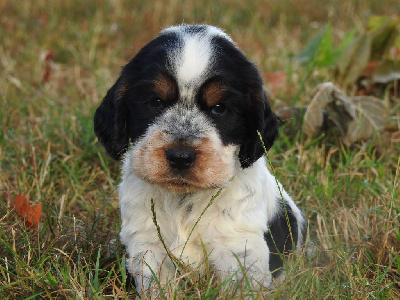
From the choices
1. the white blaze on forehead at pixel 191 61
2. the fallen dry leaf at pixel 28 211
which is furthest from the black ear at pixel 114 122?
the fallen dry leaf at pixel 28 211

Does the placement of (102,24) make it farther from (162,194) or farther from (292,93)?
(162,194)

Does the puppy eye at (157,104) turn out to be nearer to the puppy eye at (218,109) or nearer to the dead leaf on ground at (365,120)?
the puppy eye at (218,109)

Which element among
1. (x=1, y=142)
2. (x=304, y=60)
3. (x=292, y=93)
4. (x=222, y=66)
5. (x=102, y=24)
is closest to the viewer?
(x=222, y=66)

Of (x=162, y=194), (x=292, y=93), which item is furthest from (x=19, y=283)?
(x=292, y=93)

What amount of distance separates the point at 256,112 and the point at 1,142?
126 inches

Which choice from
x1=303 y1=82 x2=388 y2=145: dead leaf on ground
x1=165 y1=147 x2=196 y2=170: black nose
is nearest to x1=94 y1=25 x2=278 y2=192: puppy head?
x1=165 y1=147 x2=196 y2=170: black nose

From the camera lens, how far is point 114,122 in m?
4.14

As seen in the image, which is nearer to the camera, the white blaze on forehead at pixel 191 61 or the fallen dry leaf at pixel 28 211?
the white blaze on forehead at pixel 191 61

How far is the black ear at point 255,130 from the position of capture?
4027 millimetres

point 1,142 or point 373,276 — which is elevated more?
point 1,142

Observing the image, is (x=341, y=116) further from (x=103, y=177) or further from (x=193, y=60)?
(x=193, y=60)

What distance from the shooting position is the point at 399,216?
463 cm

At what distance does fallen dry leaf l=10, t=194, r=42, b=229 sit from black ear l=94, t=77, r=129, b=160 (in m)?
0.87

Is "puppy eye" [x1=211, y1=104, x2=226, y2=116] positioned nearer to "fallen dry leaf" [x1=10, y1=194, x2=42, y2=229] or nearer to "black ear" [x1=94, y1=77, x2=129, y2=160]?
"black ear" [x1=94, y1=77, x2=129, y2=160]
